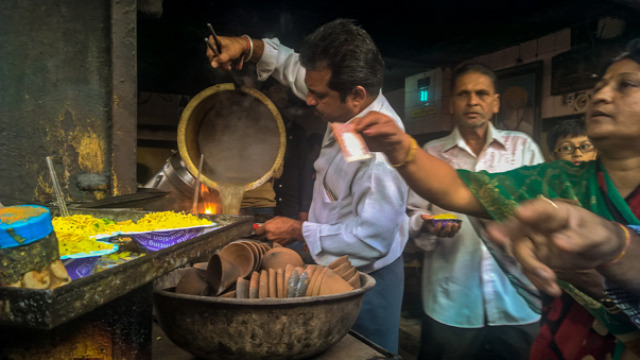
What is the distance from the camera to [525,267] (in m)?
1.21

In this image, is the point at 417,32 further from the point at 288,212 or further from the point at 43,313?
the point at 43,313

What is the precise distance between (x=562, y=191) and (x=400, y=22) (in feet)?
10.7

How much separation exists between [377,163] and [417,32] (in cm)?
314

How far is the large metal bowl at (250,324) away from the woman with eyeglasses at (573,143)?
2.79 metres

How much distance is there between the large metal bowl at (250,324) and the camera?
118cm

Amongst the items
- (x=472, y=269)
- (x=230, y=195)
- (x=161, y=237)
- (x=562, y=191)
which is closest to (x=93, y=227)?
(x=161, y=237)

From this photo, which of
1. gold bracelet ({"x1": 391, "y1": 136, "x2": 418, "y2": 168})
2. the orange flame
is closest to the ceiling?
the orange flame

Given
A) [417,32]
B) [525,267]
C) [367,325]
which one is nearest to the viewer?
[525,267]

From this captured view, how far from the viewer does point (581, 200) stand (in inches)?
62.4

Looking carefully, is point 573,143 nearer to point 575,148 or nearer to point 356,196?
point 575,148

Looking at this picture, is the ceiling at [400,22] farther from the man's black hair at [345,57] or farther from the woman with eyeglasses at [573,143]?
the man's black hair at [345,57]

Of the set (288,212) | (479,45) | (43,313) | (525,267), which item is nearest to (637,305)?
(525,267)

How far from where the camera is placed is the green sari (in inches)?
56.9

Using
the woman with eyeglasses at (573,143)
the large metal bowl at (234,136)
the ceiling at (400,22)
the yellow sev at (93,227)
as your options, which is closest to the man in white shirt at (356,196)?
the large metal bowl at (234,136)
